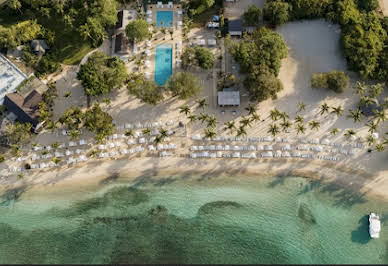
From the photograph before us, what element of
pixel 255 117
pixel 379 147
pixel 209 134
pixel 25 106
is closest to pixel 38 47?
pixel 25 106

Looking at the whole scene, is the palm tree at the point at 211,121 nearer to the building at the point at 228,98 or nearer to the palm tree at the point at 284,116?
the building at the point at 228,98

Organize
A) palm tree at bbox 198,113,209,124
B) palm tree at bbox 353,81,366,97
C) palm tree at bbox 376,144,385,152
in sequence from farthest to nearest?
palm tree at bbox 353,81,366,97
palm tree at bbox 198,113,209,124
palm tree at bbox 376,144,385,152

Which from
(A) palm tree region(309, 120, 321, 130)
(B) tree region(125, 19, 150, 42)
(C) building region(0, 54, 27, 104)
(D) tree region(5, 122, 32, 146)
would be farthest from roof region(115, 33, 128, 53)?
(A) palm tree region(309, 120, 321, 130)

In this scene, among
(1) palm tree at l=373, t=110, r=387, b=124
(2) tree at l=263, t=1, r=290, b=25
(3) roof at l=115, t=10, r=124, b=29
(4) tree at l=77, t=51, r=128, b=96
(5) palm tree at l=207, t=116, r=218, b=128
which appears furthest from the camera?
(3) roof at l=115, t=10, r=124, b=29

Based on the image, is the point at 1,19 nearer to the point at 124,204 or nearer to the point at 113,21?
the point at 113,21

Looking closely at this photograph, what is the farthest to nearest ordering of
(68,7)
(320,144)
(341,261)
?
(68,7) → (320,144) → (341,261)

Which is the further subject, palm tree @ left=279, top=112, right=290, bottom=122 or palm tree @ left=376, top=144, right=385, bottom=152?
palm tree @ left=279, top=112, right=290, bottom=122

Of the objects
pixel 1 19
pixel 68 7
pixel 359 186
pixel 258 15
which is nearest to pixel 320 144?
pixel 359 186

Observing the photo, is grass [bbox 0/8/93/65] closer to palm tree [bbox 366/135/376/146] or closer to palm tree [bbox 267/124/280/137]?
palm tree [bbox 267/124/280/137]
